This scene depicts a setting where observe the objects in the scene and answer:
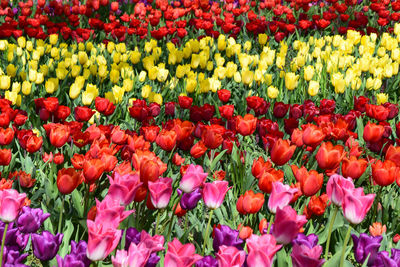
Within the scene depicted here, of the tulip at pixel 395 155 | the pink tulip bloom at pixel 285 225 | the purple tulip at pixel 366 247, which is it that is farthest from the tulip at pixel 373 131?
the pink tulip bloom at pixel 285 225

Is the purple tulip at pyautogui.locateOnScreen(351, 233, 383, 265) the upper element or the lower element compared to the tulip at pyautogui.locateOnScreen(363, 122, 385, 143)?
upper

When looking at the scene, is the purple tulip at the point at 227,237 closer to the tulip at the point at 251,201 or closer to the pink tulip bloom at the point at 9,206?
the tulip at the point at 251,201

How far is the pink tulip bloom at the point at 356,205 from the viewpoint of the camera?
159cm

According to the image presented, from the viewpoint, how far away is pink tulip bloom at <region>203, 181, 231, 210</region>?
1838 millimetres

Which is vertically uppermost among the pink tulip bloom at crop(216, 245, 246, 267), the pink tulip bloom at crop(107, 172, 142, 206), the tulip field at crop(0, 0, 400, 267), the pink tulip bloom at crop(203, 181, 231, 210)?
the pink tulip bloom at crop(216, 245, 246, 267)

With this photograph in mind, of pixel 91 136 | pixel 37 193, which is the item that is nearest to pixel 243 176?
pixel 91 136

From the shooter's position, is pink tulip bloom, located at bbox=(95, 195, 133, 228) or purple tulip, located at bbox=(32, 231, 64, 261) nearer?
pink tulip bloom, located at bbox=(95, 195, 133, 228)

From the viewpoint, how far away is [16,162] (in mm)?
3090

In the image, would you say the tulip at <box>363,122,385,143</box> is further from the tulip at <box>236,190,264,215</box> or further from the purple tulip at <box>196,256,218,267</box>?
the purple tulip at <box>196,256,218,267</box>

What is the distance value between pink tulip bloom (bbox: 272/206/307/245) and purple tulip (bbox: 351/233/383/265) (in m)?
0.40

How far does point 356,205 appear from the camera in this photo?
1599 millimetres

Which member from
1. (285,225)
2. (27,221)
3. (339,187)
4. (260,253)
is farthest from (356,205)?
(27,221)

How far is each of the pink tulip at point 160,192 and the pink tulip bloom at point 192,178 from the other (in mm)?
69

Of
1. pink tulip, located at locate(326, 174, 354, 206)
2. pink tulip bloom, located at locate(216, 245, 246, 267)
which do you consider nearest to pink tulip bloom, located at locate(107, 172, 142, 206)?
pink tulip bloom, located at locate(216, 245, 246, 267)
